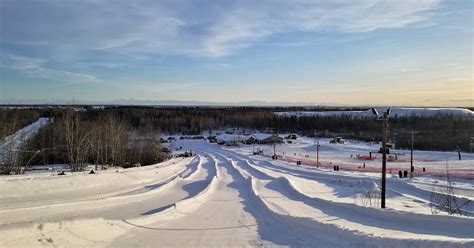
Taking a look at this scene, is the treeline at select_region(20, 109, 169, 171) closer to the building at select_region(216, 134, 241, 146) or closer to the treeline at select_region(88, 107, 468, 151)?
the building at select_region(216, 134, 241, 146)

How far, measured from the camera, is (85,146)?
4300 centimetres

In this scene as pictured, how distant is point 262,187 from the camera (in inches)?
1081

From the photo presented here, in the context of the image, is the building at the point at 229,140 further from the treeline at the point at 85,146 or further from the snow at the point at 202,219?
the snow at the point at 202,219

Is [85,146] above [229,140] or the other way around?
above

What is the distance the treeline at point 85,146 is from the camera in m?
43.2

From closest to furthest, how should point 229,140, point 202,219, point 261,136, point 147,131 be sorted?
point 202,219, point 147,131, point 229,140, point 261,136

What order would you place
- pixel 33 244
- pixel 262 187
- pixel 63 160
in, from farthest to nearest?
pixel 63 160 < pixel 262 187 < pixel 33 244

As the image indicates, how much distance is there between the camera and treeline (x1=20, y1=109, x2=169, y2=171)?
142 feet

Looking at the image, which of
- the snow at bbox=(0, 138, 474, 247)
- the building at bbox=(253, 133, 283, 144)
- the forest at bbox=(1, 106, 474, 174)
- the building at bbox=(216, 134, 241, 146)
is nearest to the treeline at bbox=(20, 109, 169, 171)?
the forest at bbox=(1, 106, 474, 174)

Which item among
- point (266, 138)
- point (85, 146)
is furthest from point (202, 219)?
point (266, 138)

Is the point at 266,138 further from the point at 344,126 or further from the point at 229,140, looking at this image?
the point at 344,126

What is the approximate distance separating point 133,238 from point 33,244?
267cm

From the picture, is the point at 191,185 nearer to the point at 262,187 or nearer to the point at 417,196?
the point at 262,187

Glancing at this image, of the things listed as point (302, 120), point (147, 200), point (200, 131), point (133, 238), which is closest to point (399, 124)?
point (302, 120)
